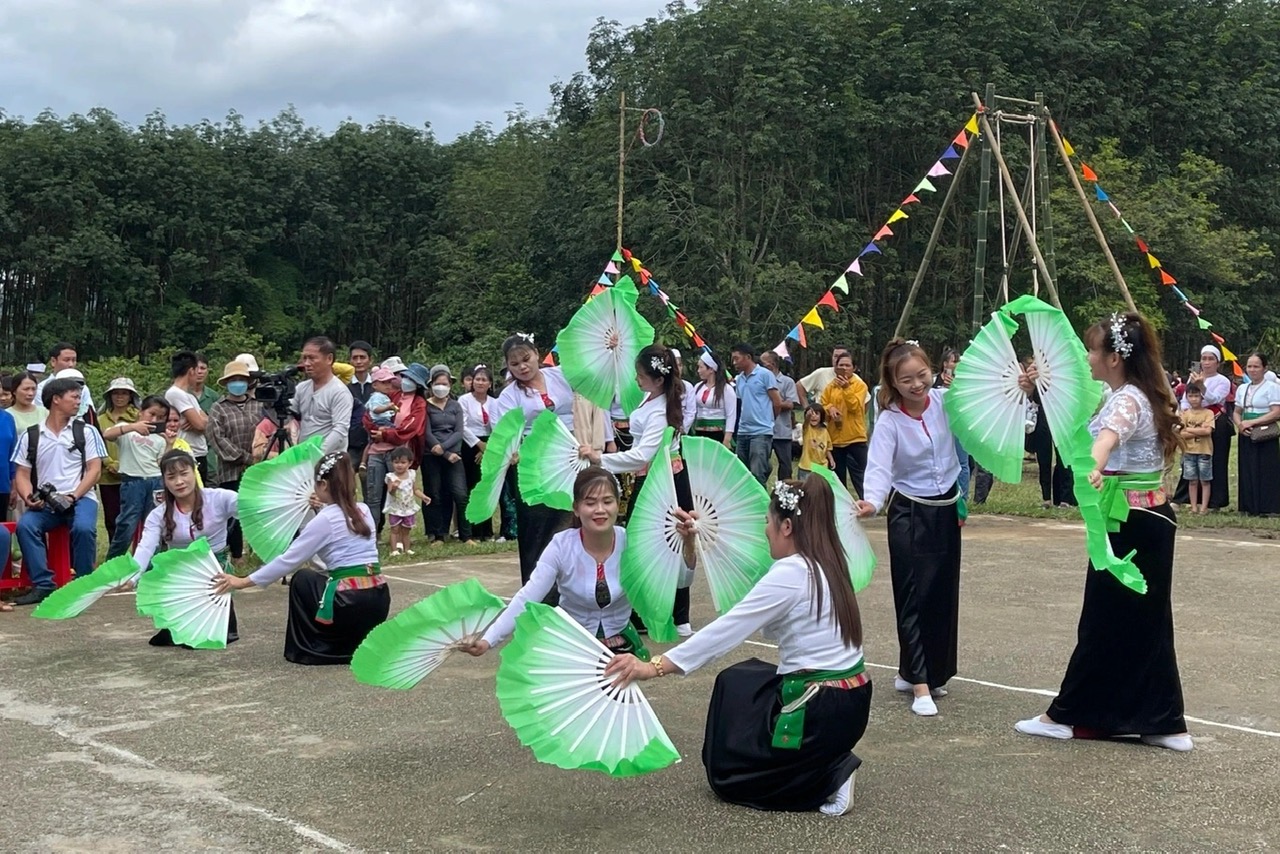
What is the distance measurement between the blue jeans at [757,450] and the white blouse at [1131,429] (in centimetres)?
803

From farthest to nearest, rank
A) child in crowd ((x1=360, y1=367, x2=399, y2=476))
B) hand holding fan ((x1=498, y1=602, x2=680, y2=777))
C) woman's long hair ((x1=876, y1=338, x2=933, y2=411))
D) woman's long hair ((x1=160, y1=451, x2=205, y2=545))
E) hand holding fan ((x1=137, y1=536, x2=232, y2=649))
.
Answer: child in crowd ((x1=360, y1=367, x2=399, y2=476)) < woman's long hair ((x1=160, y1=451, x2=205, y2=545)) < hand holding fan ((x1=137, y1=536, x2=232, y2=649)) < woman's long hair ((x1=876, y1=338, x2=933, y2=411)) < hand holding fan ((x1=498, y1=602, x2=680, y2=777))

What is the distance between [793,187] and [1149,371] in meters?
27.6

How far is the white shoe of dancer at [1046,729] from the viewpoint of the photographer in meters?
5.21

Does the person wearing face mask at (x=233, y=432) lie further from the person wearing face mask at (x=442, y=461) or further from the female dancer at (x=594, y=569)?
the female dancer at (x=594, y=569)

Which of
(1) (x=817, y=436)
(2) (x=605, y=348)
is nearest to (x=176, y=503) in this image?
(2) (x=605, y=348)

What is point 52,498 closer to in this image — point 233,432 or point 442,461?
point 233,432

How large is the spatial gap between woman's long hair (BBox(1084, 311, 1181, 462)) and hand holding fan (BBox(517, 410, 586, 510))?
247cm

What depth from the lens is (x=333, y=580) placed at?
21.9ft

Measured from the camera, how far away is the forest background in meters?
30.0

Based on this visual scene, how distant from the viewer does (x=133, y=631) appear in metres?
7.57

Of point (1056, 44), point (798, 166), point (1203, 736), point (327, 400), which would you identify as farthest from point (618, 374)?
point (1056, 44)

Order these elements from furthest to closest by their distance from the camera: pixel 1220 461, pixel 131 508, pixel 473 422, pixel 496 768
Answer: pixel 1220 461
pixel 473 422
pixel 131 508
pixel 496 768

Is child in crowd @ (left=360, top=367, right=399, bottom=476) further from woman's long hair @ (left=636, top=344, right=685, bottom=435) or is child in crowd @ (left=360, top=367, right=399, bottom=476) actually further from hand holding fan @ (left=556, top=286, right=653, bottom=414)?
woman's long hair @ (left=636, top=344, right=685, bottom=435)

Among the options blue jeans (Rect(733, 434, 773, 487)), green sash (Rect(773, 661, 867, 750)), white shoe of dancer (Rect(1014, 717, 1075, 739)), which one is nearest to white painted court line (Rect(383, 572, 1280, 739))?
white shoe of dancer (Rect(1014, 717, 1075, 739))
